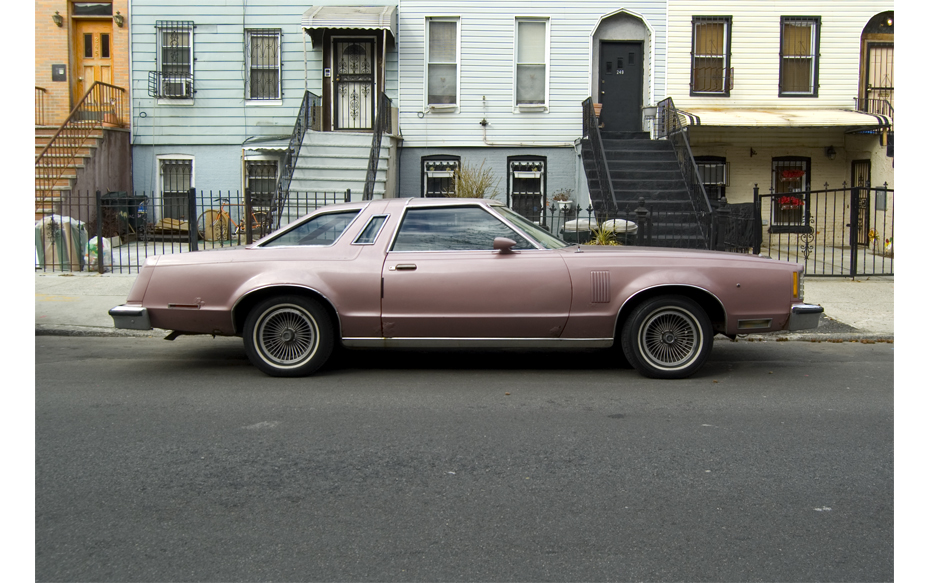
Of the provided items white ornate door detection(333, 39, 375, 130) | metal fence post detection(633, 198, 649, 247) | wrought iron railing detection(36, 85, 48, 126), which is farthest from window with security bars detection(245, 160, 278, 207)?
metal fence post detection(633, 198, 649, 247)

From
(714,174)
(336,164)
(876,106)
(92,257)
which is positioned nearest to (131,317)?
(92,257)

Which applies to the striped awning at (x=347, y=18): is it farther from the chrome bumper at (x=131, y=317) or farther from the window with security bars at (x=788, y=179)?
the chrome bumper at (x=131, y=317)

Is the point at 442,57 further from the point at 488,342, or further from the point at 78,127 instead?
the point at 488,342

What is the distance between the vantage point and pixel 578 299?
6.99 meters

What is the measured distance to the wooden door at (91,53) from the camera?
1914 centimetres

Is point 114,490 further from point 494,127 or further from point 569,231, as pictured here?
point 494,127

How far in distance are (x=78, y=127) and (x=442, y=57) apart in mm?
8006

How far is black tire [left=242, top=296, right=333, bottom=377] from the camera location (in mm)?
7094

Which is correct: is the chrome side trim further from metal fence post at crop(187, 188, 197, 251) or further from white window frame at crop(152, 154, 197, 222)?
white window frame at crop(152, 154, 197, 222)

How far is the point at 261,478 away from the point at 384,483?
691 millimetres

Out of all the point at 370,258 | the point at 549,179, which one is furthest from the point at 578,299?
the point at 549,179

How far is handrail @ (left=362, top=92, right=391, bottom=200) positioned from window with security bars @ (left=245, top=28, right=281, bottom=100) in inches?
103

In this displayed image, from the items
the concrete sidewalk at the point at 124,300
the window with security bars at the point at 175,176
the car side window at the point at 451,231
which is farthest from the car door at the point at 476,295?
the window with security bars at the point at 175,176

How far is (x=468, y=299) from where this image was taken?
7.01 metres
